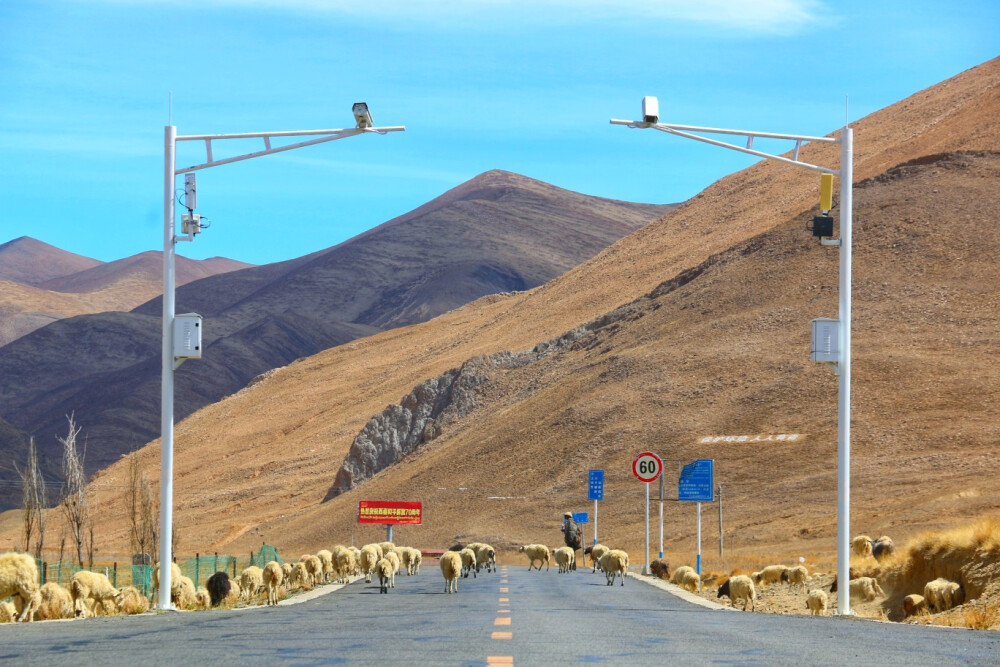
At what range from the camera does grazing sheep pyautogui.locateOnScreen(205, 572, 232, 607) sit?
2567cm

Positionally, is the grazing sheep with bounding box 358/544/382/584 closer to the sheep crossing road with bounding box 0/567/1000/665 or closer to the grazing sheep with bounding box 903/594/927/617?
the sheep crossing road with bounding box 0/567/1000/665

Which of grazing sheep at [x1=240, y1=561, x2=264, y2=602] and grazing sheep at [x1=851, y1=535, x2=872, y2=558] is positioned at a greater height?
grazing sheep at [x1=240, y1=561, x2=264, y2=602]

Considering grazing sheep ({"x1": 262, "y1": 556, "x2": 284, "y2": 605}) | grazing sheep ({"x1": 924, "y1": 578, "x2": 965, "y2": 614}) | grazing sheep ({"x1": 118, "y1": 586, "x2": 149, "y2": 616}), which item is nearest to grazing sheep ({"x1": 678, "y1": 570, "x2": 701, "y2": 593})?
grazing sheep ({"x1": 924, "y1": 578, "x2": 965, "y2": 614})

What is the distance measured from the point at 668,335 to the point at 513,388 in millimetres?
12798

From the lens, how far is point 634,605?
76.9 feet

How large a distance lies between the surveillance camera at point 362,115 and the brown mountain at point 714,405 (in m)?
29.9

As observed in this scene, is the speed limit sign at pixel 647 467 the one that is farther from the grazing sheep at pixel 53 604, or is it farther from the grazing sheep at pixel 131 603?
the grazing sheep at pixel 53 604

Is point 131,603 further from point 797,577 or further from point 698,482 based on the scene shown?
point 698,482

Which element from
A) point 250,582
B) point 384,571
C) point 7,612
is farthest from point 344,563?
point 7,612

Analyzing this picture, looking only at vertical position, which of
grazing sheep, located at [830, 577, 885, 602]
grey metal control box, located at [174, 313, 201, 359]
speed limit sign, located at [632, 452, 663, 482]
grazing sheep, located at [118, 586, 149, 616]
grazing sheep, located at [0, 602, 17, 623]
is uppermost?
grey metal control box, located at [174, 313, 201, 359]

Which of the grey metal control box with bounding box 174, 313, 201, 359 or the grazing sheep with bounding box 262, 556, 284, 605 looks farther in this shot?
the grazing sheep with bounding box 262, 556, 284, 605

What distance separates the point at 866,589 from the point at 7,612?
16.8 metres

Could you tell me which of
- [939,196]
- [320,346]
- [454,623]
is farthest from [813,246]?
[320,346]

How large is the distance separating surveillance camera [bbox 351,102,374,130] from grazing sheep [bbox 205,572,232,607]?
943 cm
